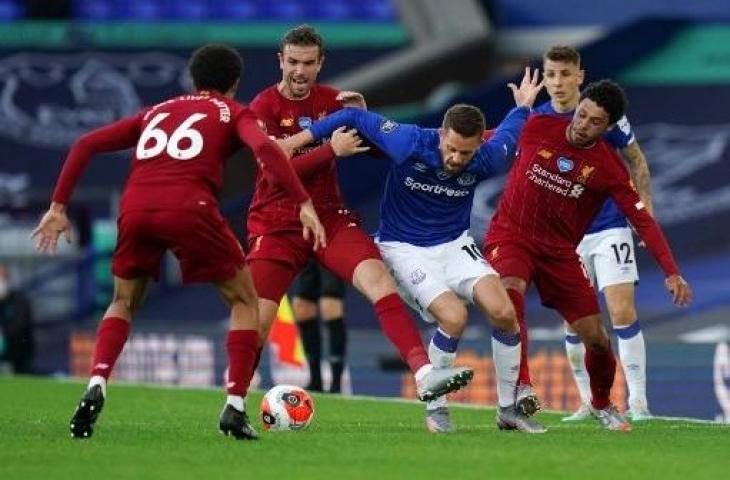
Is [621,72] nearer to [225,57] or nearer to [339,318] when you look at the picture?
[339,318]

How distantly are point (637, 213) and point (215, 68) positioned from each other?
2.61 meters

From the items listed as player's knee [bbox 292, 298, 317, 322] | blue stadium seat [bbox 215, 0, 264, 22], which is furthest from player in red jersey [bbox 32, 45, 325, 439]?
blue stadium seat [bbox 215, 0, 264, 22]

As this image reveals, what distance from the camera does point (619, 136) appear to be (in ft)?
38.9

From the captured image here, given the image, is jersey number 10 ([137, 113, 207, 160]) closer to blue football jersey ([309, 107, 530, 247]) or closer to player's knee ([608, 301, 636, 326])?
blue football jersey ([309, 107, 530, 247])

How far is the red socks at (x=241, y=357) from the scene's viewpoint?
9852 mm

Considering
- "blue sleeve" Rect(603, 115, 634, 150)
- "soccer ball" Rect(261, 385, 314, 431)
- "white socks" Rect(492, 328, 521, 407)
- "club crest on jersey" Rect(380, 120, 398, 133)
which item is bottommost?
"soccer ball" Rect(261, 385, 314, 431)

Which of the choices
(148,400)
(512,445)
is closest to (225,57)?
(512,445)

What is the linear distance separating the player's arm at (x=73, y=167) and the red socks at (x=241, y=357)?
97 centimetres

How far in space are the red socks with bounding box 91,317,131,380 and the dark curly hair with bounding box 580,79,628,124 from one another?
2.81 m

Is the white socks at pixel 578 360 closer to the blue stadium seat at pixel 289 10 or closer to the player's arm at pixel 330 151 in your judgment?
the player's arm at pixel 330 151

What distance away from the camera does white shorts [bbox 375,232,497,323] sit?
1066 cm

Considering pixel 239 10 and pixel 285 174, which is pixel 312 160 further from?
pixel 239 10

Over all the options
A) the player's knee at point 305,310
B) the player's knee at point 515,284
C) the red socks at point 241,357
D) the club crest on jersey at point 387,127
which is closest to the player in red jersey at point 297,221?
the club crest on jersey at point 387,127

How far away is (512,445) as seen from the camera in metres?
9.81
